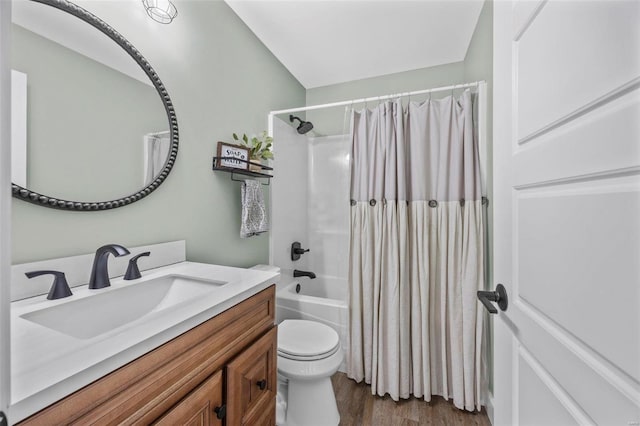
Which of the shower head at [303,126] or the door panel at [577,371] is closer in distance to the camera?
the door panel at [577,371]

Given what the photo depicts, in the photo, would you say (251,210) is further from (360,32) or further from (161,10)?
(360,32)

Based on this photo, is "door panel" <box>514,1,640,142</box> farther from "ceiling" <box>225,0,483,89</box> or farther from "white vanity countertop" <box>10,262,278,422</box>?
"ceiling" <box>225,0,483,89</box>

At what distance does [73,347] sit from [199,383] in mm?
327

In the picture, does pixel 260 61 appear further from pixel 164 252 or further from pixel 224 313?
pixel 224 313

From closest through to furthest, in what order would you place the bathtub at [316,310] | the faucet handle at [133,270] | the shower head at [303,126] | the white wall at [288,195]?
the faucet handle at [133,270] → the bathtub at [316,310] → the white wall at [288,195] → the shower head at [303,126]

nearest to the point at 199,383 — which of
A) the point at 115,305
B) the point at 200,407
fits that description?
the point at 200,407

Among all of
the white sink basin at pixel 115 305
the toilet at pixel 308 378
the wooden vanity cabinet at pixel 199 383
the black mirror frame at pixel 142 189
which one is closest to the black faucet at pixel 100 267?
the white sink basin at pixel 115 305

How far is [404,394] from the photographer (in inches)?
65.1

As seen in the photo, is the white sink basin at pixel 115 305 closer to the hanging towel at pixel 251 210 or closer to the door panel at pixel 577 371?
the hanging towel at pixel 251 210

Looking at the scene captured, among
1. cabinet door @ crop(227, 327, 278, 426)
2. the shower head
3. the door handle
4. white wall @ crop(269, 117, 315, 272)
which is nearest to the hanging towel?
white wall @ crop(269, 117, 315, 272)

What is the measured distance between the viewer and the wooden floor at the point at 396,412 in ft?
4.93

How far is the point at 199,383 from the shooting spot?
2.40ft

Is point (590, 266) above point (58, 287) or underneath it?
above

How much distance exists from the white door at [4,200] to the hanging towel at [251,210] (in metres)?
1.33
